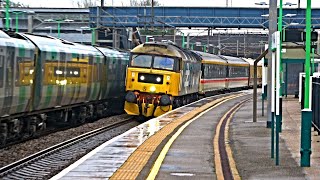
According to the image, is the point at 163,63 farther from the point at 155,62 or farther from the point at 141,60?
the point at 141,60

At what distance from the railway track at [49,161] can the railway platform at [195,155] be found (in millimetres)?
794

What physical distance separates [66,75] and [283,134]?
7215 mm

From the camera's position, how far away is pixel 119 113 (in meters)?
32.7

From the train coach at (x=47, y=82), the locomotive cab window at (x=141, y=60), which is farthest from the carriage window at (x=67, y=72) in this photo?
the locomotive cab window at (x=141, y=60)

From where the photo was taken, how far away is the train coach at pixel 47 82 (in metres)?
16.1

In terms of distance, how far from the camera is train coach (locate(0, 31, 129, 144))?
16078 millimetres

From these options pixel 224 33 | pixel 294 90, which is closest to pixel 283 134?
pixel 294 90

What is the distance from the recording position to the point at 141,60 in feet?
89.1

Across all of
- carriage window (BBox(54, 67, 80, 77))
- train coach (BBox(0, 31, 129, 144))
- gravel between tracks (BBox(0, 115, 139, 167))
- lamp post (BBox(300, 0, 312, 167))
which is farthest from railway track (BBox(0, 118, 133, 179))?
lamp post (BBox(300, 0, 312, 167))

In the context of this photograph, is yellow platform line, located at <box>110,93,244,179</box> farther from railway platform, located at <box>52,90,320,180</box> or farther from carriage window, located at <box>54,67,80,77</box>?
carriage window, located at <box>54,67,80,77</box>

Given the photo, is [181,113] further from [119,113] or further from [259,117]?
[119,113]

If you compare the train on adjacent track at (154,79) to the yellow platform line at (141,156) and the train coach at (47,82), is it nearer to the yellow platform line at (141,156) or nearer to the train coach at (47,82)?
the train coach at (47,82)

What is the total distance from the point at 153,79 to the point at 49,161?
13.0m

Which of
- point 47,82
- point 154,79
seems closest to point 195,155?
point 47,82
